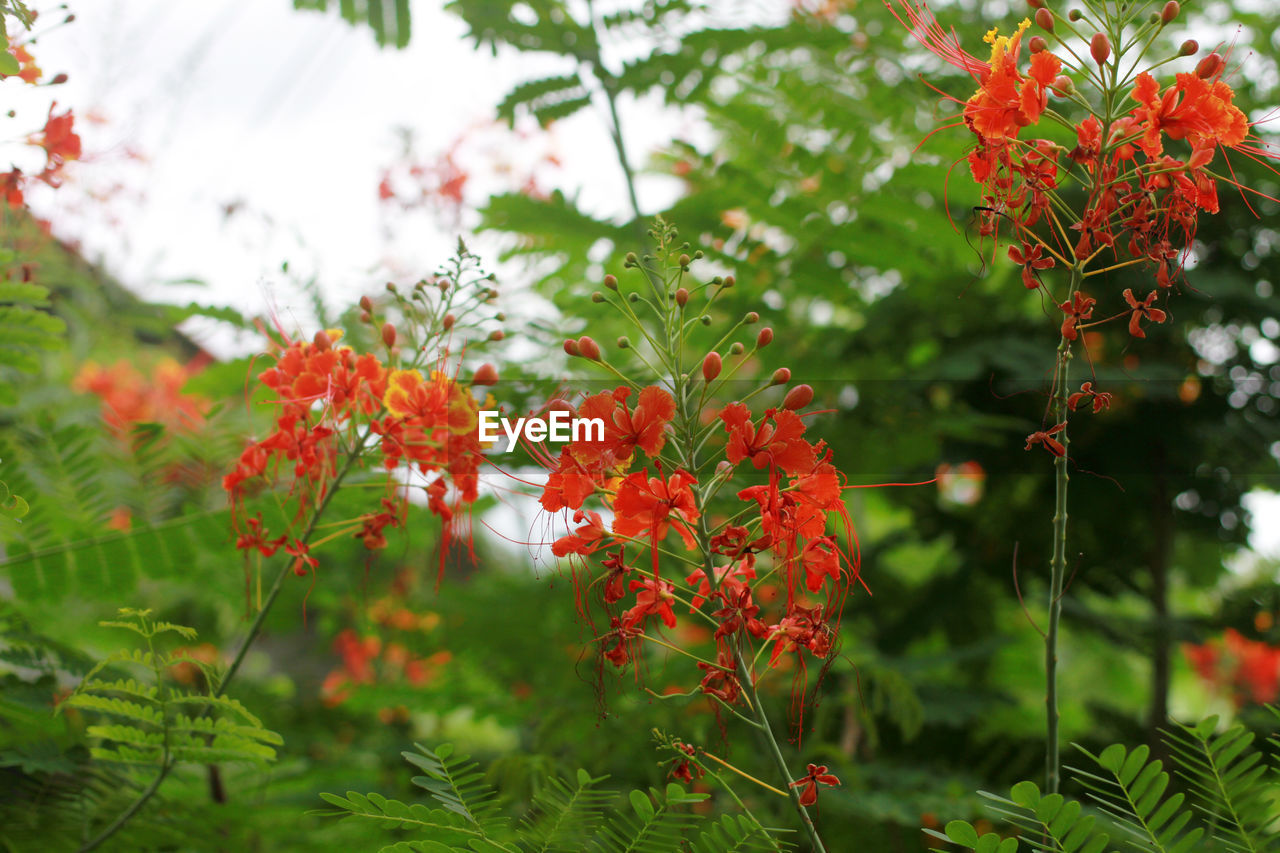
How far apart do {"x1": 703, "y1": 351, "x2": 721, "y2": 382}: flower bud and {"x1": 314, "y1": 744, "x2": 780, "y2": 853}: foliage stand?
527 millimetres

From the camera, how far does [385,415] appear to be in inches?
60.1

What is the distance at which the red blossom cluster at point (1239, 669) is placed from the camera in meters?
3.69

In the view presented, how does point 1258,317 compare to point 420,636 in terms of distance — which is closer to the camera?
point 1258,317

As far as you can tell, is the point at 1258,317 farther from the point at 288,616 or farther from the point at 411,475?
the point at 288,616

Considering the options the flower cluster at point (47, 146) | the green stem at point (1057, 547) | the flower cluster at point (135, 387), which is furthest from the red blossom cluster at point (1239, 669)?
the flower cluster at point (135, 387)

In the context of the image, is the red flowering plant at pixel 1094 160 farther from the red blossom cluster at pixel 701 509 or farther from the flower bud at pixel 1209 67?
the red blossom cluster at pixel 701 509

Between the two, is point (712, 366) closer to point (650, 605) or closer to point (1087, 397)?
point (650, 605)

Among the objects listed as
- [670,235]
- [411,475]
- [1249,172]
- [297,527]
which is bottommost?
[297,527]

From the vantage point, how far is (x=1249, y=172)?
91.8 inches

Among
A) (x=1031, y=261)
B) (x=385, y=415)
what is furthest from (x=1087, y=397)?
(x=385, y=415)

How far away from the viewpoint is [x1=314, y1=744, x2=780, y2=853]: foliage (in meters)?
1.15

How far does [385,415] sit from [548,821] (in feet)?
2.37

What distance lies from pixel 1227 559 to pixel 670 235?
2.79 m

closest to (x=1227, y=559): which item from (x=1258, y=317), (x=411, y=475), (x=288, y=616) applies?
(x=1258, y=317)
